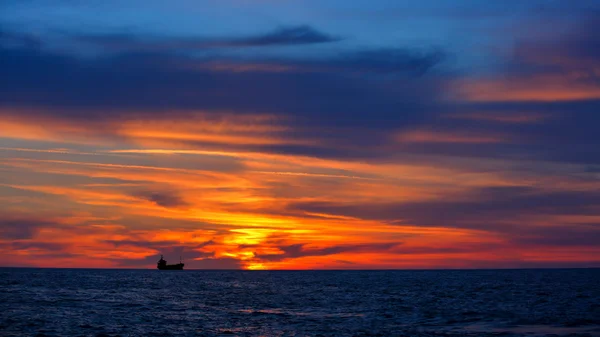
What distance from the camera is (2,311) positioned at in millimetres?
70250

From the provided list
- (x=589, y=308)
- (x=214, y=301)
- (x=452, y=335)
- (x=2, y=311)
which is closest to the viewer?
(x=452, y=335)

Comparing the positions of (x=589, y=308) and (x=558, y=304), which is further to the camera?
(x=558, y=304)

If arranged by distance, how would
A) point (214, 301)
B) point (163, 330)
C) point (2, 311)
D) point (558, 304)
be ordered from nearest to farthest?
point (163, 330)
point (2, 311)
point (558, 304)
point (214, 301)

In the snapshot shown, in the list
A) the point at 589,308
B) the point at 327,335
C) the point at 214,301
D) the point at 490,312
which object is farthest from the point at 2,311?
the point at 589,308

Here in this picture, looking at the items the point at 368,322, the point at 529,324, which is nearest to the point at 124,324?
the point at 368,322

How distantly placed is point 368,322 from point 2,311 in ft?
124

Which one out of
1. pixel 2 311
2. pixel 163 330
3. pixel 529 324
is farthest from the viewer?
pixel 2 311

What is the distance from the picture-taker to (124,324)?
60.3 m

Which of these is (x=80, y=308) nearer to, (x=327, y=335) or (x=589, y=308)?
(x=327, y=335)

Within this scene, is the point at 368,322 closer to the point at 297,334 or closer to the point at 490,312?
the point at 297,334

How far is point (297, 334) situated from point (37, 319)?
26010 millimetres

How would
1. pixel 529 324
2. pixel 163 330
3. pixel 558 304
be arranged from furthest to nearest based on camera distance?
pixel 558 304
pixel 529 324
pixel 163 330

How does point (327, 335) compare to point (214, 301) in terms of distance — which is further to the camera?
point (214, 301)

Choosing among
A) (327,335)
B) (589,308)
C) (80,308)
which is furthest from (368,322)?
(80,308)
